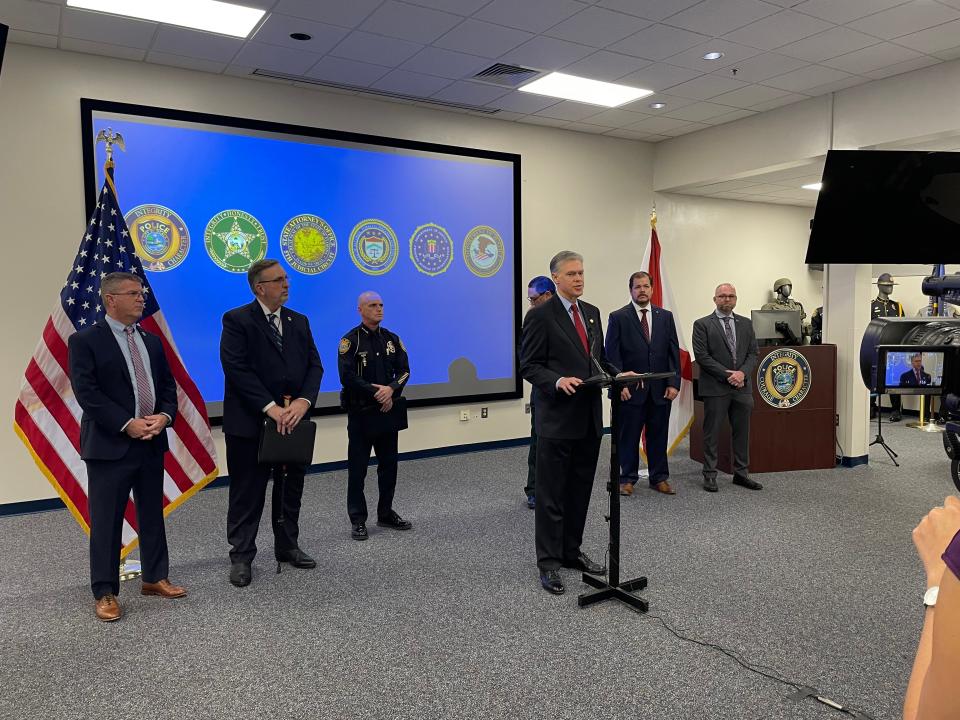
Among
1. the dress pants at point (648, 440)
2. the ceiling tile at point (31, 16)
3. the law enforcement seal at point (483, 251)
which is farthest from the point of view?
the law enforcement seal at point (483, 251)

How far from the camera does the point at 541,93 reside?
19.4 feet

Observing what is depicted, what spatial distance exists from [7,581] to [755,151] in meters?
6.66

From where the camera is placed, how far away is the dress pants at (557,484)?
3.32 meters

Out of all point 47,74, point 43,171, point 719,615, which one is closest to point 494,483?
point 719,615

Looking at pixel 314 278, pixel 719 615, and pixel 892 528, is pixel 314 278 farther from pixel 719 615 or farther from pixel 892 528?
pixel 892 528

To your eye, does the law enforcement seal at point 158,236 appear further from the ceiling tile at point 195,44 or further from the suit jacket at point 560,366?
the suit jacket at point 560,366

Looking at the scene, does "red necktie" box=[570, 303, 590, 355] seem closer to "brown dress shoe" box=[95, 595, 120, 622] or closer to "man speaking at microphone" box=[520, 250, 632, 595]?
"man speaking at microphone" box=[520, 250, 632, 595]

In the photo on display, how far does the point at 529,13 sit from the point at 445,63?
104cm

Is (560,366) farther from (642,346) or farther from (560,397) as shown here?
(642,346)

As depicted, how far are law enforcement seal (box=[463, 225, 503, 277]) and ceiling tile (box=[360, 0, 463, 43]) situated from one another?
2112 mm

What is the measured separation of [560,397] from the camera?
10.8 feet

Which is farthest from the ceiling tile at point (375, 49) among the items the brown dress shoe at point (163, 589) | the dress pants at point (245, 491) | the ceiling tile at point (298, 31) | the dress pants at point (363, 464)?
the brown dress shoe at point (163, 589)

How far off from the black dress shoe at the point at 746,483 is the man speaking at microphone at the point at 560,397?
238cm

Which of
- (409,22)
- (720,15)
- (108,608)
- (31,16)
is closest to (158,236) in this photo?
(31,16)
